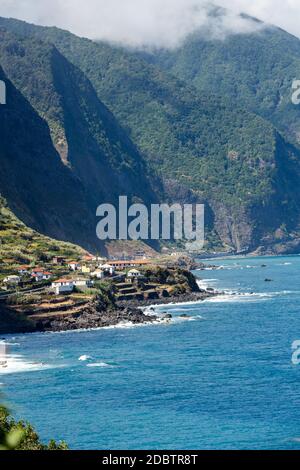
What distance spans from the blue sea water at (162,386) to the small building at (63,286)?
23425mm

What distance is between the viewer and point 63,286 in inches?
6506

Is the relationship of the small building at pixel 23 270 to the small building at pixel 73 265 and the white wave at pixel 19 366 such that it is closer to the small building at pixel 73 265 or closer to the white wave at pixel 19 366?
the small building at pixel 73 265

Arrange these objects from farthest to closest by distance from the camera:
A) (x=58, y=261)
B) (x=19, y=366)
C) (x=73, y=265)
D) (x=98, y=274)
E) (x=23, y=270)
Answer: (x=58, y=261) → (x=73, y=265) → (x=98, y=274) → (x=23, y=270) → (x=19, y=366)

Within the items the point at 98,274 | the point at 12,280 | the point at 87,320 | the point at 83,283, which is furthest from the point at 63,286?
the point at 98,274

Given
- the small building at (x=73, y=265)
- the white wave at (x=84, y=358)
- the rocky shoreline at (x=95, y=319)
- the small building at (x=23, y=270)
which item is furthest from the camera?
the small building at (x=73, y=265)

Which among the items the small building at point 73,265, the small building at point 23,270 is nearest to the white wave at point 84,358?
the small building at point 23,270

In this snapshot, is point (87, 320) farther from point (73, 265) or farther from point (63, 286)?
point (73, 265)

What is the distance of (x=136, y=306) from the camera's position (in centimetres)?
18338

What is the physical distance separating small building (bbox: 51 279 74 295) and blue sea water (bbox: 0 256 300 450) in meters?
23.4

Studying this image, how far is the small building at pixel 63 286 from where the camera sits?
163 metres

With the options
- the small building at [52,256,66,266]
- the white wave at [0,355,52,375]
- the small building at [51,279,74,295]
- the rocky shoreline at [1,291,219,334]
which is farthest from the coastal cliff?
the white wave at [0,355,52,375]

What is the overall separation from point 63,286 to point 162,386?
76.9 metres

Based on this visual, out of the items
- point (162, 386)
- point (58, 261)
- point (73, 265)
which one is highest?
point (58, 261)
